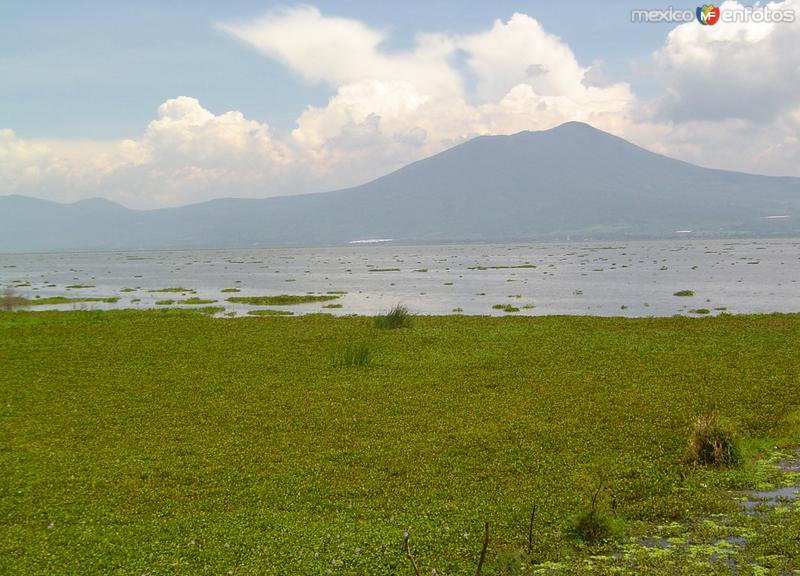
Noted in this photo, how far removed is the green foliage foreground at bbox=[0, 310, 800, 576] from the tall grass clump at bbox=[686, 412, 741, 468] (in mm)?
397

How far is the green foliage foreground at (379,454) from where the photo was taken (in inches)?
423

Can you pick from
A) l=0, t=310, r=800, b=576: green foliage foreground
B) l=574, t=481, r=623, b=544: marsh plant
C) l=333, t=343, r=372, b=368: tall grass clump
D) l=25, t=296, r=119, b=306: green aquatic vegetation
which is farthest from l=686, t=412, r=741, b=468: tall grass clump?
l=25, t=296, r=119, b=306: green aquatic vegetation

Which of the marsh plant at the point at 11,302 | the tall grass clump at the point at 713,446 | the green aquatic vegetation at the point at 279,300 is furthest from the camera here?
the green aquatic vegetation at the point at 279,300

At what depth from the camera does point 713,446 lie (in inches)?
575

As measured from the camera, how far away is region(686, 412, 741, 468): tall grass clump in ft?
47.3

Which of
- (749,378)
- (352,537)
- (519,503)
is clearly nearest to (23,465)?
(352,537)

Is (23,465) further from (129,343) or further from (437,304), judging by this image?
(437,304)

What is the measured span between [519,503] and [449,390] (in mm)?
9136

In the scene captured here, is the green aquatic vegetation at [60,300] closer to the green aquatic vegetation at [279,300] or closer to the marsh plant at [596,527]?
the green aquatic vegetation at [279,300]

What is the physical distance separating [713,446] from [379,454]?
322 inches

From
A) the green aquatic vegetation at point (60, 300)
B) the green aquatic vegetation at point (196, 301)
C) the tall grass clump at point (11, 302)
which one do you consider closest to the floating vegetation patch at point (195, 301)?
the green aquatic vegetation at point (196, 301)

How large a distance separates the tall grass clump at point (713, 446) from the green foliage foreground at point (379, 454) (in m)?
0.40

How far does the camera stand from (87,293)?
8012 centimetres

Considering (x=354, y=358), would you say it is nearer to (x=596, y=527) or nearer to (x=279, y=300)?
(x=596, y=527)
